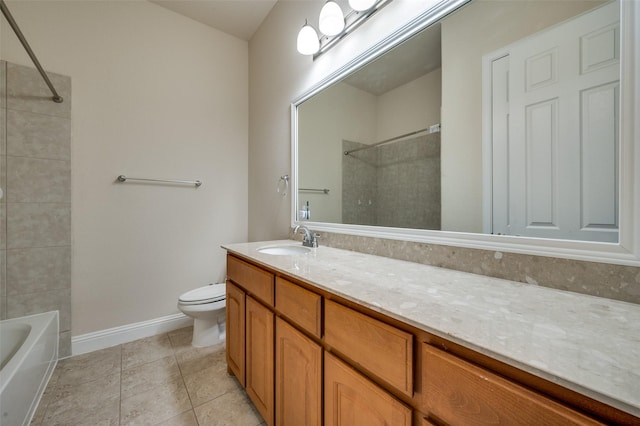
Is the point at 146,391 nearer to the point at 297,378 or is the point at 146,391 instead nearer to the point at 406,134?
the point at 297,378

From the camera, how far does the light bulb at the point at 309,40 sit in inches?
60.2

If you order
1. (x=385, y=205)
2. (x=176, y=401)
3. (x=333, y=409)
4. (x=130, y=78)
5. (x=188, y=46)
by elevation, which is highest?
(x=188, y=46)

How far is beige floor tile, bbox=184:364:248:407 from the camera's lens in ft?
4.46

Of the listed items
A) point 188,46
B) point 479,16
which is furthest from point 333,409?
point 188,46

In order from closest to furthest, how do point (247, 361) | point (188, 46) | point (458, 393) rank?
1. point (458, 393)
2. point (247, 361)
3. point (188, 46)

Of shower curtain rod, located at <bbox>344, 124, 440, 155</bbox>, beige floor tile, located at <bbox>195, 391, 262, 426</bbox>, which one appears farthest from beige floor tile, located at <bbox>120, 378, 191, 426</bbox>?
shower curtain rod, located at <bbox>344, 124, 440, 155</bbox>

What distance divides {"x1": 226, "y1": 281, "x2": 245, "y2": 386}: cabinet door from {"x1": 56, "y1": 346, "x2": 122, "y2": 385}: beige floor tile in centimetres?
81

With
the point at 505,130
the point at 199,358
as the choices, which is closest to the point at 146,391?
the point at 199,358

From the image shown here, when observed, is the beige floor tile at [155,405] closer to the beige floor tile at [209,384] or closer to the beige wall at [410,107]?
the beige floor tile at [209,384]

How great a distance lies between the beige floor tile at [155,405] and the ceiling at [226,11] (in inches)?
111

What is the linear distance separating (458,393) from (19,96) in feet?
8.76

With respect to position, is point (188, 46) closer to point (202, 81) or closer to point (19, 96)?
point (202, 81)

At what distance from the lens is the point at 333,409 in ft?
2.39

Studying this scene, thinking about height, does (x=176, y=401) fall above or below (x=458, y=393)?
below
